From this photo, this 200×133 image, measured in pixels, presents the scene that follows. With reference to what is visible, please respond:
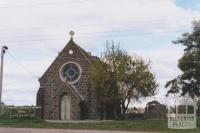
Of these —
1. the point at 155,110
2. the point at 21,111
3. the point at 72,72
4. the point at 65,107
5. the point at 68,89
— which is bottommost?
the point at 21,111

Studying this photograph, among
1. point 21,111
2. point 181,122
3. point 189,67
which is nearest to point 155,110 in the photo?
point 189,67

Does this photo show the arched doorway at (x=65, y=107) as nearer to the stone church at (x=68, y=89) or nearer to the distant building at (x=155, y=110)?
the stone church at (x=68, y=89)

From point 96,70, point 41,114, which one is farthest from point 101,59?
point 41,114

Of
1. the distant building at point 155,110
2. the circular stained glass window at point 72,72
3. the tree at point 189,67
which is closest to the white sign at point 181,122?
the tree at point 189,67

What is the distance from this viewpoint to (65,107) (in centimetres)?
7431

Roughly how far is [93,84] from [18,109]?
943 centimetres

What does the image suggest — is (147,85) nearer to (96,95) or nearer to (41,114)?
(96,95)

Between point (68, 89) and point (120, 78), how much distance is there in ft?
24.2

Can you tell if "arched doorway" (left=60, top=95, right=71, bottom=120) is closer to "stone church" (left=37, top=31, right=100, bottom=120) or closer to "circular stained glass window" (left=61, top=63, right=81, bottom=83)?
"stone church" (left=37, top=31, right=100, bottom=120)

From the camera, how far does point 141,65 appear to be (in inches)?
2867

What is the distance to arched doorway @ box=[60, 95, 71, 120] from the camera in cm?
7381

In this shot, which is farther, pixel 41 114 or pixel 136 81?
pixel 41 114

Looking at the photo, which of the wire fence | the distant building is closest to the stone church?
the wire fence

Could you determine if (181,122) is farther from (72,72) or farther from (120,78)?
(72,72)
